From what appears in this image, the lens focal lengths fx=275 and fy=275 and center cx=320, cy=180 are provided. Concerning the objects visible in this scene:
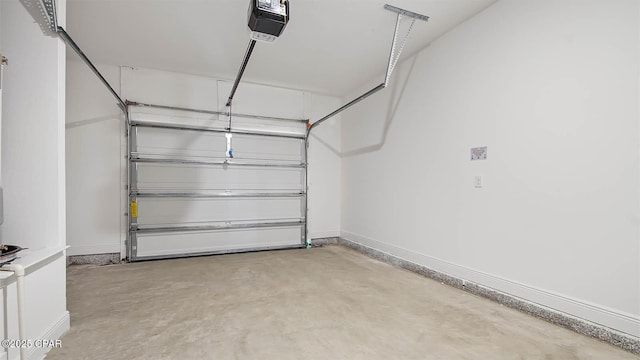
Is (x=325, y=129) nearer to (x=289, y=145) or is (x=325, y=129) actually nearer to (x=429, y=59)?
(x=289, y=145)

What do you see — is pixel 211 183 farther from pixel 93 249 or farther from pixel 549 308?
pixel 549 308

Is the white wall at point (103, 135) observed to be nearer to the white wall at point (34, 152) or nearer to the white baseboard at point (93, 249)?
the white baseboard at point (93, 249)

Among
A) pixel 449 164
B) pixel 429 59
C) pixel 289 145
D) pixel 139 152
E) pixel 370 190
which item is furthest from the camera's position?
pixel 289 145

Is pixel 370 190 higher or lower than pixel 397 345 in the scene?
higher

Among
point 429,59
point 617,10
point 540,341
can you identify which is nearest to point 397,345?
point 540,341

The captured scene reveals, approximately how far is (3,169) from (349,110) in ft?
14.8

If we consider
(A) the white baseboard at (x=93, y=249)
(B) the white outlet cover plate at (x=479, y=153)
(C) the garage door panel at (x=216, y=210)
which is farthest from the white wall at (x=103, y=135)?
(B) the white outlet cover plate at (x=479, y=153)

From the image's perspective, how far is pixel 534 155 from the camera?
2379 mm

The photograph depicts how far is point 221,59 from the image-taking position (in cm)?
390

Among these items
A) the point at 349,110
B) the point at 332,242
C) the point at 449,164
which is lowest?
the point at 332,242

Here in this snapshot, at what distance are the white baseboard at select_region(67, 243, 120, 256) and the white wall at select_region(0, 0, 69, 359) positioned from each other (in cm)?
238

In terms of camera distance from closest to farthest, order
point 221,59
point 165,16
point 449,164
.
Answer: point 165,16, point 449,164, point 221,59

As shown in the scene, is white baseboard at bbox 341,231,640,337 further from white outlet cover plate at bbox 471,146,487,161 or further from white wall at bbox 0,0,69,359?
white wall at bbox 0,0,69,359

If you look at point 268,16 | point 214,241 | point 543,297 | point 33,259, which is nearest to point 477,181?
point 543,297
